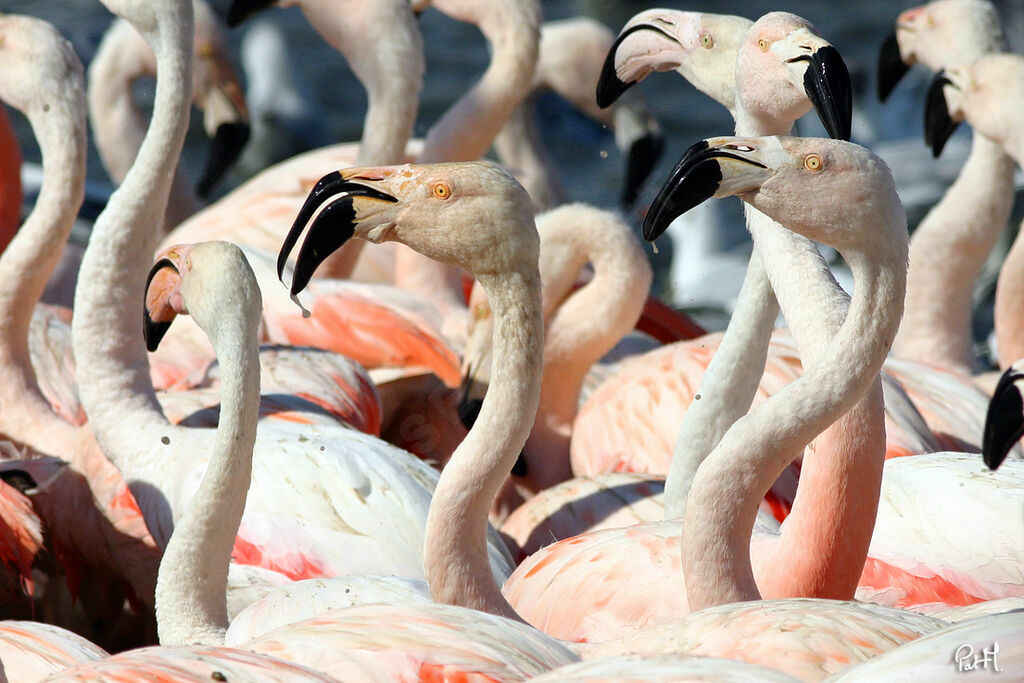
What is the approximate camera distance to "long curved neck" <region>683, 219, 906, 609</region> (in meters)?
2.68

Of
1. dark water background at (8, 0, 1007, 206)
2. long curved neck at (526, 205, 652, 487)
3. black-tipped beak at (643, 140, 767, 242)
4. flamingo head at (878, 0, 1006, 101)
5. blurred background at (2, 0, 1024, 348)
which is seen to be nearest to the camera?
black-tipped beak at (643, 140, 767, 242)

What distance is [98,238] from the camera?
13.1 ft

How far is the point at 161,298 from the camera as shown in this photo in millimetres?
3369

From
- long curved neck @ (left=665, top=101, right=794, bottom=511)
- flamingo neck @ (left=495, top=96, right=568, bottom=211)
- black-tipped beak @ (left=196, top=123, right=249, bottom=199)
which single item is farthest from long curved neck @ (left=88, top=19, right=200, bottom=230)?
long curved neck @ (left=665, top=101, right=794, bottom=511)

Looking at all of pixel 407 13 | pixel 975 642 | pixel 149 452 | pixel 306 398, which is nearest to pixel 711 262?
pixel 407 13

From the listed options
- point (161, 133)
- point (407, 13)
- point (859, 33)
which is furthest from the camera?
point (859, 33)

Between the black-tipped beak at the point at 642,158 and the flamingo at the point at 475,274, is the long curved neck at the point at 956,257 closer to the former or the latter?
the black-tipped beak at the point at 642,158

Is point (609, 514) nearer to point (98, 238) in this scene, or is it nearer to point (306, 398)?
point (306, 398)

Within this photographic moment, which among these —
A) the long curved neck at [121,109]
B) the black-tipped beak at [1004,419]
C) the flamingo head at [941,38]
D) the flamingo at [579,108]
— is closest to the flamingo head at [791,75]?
the black-tipped beak at [1004,419]

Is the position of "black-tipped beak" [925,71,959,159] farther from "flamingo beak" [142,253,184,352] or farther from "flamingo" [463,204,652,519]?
"flamingo beak" [142,253,184,352]

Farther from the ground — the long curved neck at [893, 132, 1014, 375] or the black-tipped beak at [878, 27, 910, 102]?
the black-tipped beak at [878, 27, 910, 102]

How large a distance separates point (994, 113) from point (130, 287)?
2.68m

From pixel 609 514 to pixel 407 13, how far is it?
2375 millimetres
